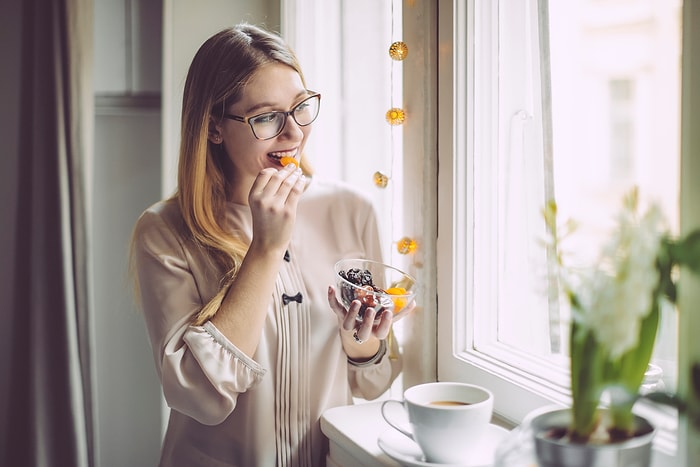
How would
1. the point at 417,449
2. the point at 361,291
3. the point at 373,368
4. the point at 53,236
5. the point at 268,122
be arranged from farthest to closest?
the point at 53,236 → the point at 373,368 → the point at 268,122 → the point at 361,291 → the point at 417,449

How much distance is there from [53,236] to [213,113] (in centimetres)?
90

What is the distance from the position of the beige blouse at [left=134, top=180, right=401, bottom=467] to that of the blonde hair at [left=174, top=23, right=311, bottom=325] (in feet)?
0.10

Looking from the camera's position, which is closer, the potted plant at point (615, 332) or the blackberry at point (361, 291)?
the potted plant at point (615, 332)

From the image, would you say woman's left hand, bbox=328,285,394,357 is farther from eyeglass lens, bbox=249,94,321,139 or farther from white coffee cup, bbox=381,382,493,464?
eyeglass lens, bbox=249,94,321,139

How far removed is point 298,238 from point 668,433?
0.73 metres

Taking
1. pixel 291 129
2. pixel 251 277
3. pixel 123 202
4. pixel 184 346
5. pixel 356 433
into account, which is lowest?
pixel 356 433

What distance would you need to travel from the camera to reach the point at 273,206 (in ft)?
3.59

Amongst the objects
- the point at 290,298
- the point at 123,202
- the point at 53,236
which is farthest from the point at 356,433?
the point at 123,202

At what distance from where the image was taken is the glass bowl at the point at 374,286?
41.0 inches

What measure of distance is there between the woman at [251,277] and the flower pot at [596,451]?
0.44 meters

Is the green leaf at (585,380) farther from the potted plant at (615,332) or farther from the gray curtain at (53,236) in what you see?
the gray curtain at (53,236)

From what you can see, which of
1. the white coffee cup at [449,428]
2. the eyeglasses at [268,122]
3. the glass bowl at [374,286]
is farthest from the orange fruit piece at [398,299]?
the eyeglasses at [268,122]

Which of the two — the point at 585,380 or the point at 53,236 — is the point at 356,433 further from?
the point at 53,236

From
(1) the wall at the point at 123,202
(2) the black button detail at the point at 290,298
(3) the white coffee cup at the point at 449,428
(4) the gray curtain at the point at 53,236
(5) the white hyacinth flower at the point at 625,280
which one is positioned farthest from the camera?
(1) the wall at the point at 123,202
